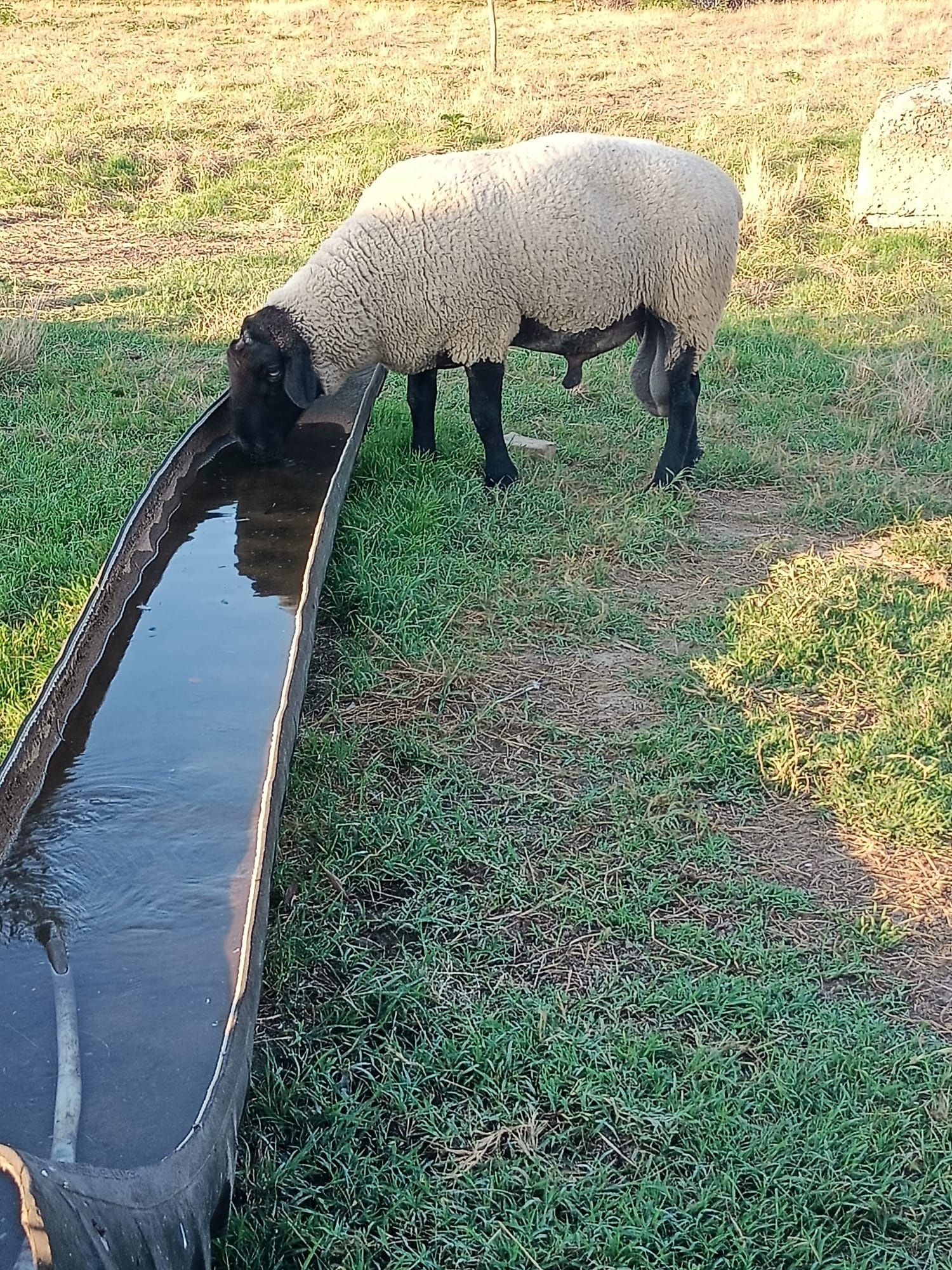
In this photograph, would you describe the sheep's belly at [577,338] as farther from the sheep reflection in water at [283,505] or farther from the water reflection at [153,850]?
the water reflection at [153,850]

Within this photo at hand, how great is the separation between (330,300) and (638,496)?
6.40 ft

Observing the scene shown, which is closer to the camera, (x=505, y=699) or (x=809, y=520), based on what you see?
(x=505, y=699)

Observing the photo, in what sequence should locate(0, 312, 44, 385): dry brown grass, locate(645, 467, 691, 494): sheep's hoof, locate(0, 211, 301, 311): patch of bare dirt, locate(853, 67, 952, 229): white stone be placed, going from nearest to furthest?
1. locate(645, 467, 691, 494): sheep's hoof
2. locate(0, 312, 44, 385): dry brown grass
3. locate(0, 211, 301, 311): patch of bare dirt
4. locate(853, 67, 952, 229): white stone

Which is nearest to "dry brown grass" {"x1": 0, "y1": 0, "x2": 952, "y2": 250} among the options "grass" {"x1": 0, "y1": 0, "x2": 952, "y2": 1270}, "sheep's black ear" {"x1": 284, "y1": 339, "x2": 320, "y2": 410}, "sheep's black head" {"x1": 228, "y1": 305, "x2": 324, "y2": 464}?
"grass" {"x1": 0, "y1": 0, "x2": 952, "y2": 1270}

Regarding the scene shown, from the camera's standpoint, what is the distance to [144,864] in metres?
3.51

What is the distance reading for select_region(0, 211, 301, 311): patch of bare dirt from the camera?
9938 mm

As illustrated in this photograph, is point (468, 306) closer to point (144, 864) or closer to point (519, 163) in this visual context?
point (519, 163)

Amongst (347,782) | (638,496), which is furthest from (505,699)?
(638,496)

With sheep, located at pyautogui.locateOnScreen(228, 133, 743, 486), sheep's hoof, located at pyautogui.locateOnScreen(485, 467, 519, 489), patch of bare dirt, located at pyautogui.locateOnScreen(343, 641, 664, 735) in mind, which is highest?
sheep, located at pyautogui.locateOnScreen(228, 133, 743, 486)

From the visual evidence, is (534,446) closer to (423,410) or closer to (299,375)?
(423,410)

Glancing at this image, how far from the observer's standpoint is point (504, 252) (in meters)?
5.72

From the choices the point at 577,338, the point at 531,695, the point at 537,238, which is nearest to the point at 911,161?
the point at 577,338

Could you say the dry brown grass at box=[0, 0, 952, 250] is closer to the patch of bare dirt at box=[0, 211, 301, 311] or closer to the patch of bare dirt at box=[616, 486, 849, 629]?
the patch of bare dirt at box=[0, 211, 301, 311]

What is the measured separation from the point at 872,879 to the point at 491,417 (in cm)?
332
